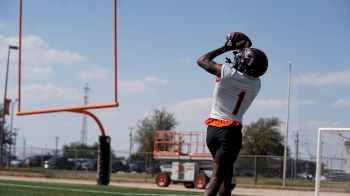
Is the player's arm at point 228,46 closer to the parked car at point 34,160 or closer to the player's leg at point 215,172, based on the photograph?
the player's leg at point 215,172

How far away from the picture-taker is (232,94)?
535 centimetres

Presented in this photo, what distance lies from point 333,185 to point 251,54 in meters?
6.08

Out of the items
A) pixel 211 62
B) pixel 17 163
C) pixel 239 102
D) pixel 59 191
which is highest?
pixel 211 62

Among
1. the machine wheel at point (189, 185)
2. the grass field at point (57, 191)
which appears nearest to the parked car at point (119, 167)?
the machine wheel at point (189, 185)

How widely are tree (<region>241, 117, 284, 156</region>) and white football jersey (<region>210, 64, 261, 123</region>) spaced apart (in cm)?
4292

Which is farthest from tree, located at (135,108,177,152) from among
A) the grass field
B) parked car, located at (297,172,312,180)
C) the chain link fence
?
the grass field

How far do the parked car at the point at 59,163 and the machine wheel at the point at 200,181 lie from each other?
1937 cm

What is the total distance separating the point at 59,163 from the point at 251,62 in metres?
38.3

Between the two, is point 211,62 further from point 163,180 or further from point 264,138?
point 264,138

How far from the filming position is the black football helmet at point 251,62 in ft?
17.2

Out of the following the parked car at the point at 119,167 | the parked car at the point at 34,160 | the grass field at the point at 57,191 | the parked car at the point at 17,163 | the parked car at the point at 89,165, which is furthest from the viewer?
the parked car at the point at 17,163

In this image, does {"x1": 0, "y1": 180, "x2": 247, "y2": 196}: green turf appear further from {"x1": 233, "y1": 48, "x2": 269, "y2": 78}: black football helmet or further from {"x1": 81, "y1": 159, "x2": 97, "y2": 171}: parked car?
{"x1": 81, "y1": 159, "x2": 97, "y2": 171}: parked car

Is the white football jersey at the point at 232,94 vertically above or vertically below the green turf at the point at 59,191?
above

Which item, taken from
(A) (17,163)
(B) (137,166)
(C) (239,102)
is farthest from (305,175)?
(C) (239,102)
